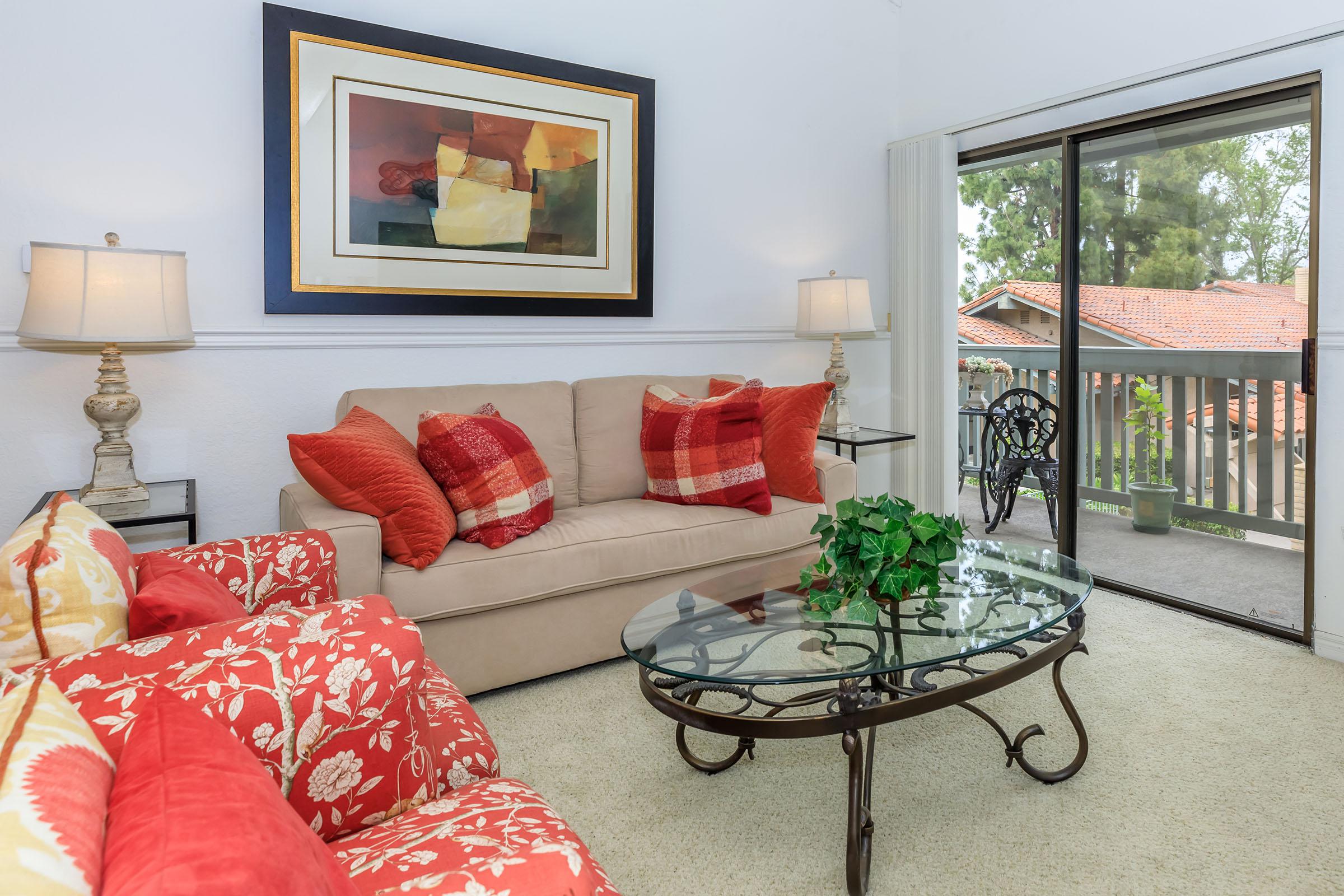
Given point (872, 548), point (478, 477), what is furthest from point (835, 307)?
point (872, 548)

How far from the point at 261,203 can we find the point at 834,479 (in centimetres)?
227

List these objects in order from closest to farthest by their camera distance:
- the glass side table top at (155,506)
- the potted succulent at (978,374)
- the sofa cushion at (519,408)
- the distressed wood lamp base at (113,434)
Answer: the glass side table top at (155,506) < the distressed wood lamp base at (113,434) < the sofa cushion at (519,408) < the potted succulent at (978,374)

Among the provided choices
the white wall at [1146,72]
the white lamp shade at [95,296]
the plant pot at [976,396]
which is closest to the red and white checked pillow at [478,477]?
the white lamp shade at [95,296]

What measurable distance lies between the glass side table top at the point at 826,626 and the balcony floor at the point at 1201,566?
1409 millimetres

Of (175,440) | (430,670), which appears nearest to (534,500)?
(430,670)

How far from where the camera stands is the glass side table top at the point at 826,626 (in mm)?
1568

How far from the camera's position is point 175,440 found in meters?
2.66

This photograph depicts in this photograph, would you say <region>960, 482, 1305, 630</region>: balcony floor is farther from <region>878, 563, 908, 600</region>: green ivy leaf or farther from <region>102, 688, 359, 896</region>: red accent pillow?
<region>102, 688, 359, 896</region>: red accent pillow

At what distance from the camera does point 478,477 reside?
243 centimetres

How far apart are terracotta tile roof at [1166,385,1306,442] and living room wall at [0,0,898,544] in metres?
1.79

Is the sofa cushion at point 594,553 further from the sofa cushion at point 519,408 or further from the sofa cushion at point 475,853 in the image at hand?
the sofa cushion at point 475,853

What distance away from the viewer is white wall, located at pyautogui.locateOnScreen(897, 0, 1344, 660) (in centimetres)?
260

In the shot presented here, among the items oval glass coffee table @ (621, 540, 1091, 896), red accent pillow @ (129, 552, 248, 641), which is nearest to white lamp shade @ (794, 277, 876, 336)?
oval glass coffee table @ (621, 540, 1091, 896)

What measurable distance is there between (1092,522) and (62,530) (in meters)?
3.63
